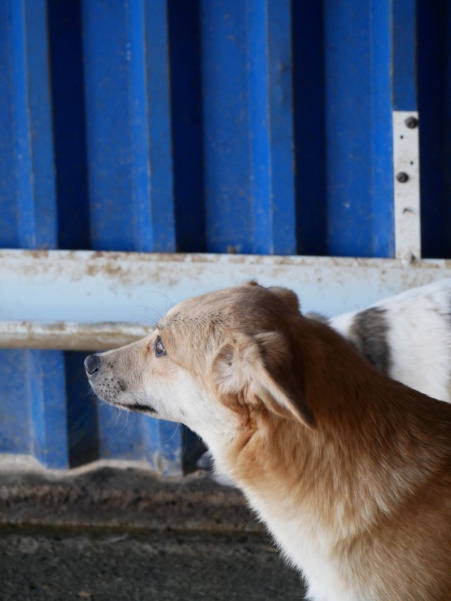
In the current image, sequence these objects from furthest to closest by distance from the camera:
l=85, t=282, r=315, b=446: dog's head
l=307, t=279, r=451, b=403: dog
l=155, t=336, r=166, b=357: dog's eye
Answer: l=307, t=279, r=451, b=403: dog < l=155, t=336, r=166, b=357: dog's eye < l=85, t=282, r=315, b=446: dog's head

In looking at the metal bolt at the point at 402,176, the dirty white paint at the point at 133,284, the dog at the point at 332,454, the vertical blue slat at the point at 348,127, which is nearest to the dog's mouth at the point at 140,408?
the dog at the point at 332,454

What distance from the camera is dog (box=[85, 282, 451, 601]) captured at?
2369mm

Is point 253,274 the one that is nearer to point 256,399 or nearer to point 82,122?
point 82,122

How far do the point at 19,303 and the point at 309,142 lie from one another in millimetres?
1603

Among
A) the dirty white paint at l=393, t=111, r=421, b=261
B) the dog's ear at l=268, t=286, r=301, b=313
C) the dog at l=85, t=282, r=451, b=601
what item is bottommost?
the dog at l=85, t=282, r=451, b=601

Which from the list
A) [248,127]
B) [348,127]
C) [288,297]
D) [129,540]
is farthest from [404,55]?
[129,540]

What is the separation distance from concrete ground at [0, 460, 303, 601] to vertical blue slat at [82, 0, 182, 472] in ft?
1.25

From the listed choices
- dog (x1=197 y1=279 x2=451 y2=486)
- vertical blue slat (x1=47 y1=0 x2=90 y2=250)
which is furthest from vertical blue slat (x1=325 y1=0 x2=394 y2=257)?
vertical blue slat (x1=47 y1=0 x2=90 y2=250)

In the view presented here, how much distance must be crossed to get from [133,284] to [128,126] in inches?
30.5

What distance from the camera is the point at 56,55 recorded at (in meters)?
4.02

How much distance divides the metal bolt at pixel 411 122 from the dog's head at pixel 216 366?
1.27m

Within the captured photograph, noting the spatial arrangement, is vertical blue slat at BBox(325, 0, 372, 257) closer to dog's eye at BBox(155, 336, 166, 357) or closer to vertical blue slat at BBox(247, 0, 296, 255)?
vertical blue slat at BBox(247, 0, 296, 255)

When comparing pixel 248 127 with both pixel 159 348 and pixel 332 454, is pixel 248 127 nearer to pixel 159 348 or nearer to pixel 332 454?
pixel 159 348

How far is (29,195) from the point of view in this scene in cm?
414
